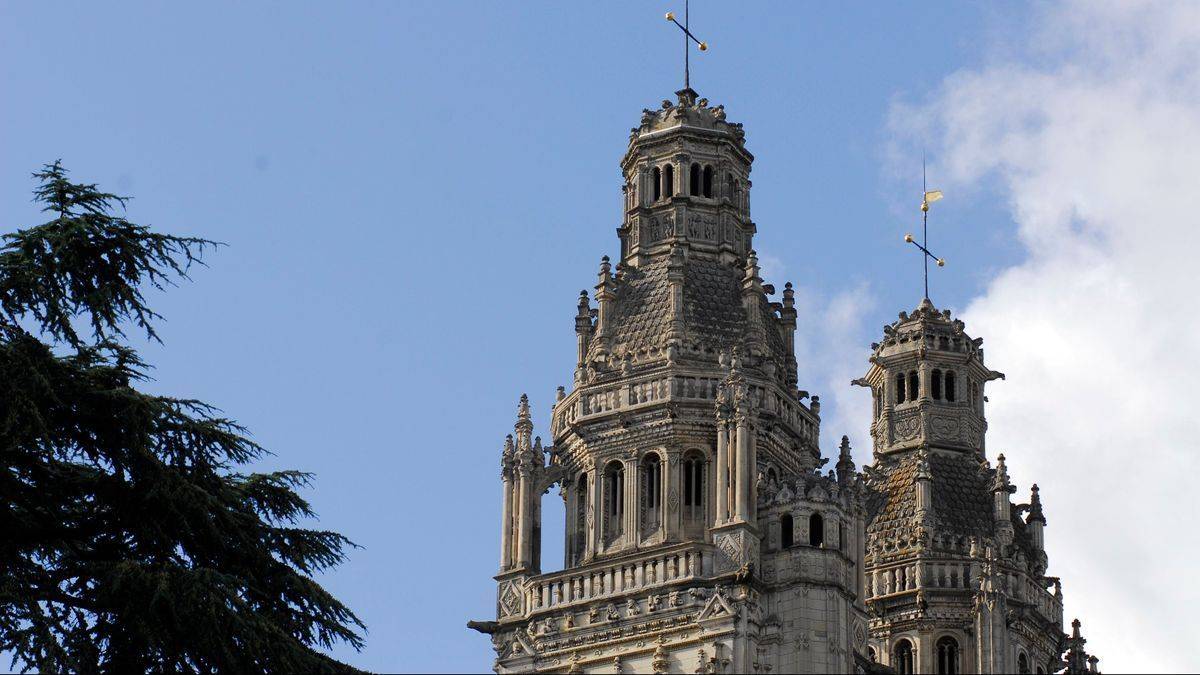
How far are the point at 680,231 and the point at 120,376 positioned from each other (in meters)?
25.6

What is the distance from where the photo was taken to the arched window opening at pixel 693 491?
69.6 m

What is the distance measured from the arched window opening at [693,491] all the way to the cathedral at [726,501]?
6 centimetres

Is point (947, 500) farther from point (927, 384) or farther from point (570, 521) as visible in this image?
point (570, 521)

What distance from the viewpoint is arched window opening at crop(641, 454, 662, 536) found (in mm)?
69562

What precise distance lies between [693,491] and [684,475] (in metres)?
0.47

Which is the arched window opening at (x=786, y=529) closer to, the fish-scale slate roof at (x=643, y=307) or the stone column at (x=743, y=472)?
the stone column at (x=743, y=472)

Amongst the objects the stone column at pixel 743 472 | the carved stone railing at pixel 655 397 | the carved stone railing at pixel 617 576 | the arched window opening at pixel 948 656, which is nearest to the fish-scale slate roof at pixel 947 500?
the arched window opening at pixel 948 656

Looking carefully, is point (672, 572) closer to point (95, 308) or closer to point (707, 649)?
point (707, 649)

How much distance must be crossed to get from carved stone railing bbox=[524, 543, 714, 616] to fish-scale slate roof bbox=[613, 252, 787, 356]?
260 inches

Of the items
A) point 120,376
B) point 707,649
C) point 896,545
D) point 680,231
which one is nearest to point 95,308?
point 120,376

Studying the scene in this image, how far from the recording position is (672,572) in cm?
6756

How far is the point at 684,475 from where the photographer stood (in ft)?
230

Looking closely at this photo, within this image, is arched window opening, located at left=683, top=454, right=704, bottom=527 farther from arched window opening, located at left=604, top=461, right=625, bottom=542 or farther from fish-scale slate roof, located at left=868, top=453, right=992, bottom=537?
fish-scale slate roof, located at left=868, top=453, right=992, bottom=537

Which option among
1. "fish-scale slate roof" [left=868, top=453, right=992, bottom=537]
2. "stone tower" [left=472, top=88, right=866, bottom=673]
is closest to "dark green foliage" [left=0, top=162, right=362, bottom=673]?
"stone tower" [left=472, top=88, right=866, bottom=673]
